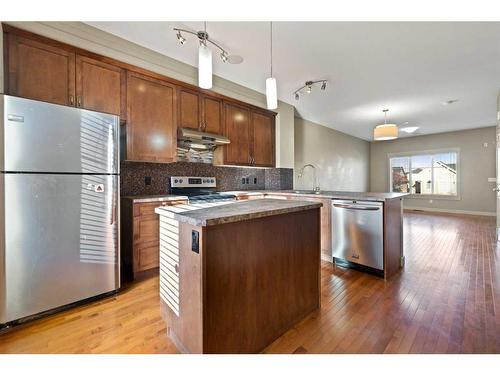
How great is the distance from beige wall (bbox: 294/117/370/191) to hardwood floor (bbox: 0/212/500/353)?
3.59 m

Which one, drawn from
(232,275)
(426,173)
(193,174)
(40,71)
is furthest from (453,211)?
(40,71)

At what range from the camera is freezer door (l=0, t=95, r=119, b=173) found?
167cm

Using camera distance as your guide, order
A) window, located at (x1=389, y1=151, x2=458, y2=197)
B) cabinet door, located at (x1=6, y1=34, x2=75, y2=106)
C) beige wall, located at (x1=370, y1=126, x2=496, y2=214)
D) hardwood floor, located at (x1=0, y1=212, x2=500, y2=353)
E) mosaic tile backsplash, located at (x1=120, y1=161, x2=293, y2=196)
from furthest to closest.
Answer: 1. window, located at (x1=389, y1=151, x2=458, y2=197)
2. beige wall, located at (x1=370, y1=126, x2=496, y2=214)
3. mosaic tile backsplash, located at (x1=120, y1=161, x2=293, y2=196)
4. cabinet door, located at (x1=6, y1=34, x2=75, y2=106)
5. hardwood floor, located at (x1=0, y1=212, x2=500, y2=353)

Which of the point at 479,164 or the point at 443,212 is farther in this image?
the point at 443,212

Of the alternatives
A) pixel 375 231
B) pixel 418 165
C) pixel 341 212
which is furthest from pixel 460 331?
pixel 418 165

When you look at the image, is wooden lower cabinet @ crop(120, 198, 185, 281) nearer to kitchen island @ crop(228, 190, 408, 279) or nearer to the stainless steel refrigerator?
the stainless steel refrigerator

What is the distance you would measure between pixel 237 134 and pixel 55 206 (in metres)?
2.71

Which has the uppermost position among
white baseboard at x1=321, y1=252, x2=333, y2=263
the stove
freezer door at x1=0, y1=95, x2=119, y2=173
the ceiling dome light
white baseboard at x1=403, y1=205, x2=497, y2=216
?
the ceiling dome light

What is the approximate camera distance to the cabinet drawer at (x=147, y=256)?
2561mm

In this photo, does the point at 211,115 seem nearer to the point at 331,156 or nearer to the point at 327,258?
the point at 327,258

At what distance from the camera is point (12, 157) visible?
167cm

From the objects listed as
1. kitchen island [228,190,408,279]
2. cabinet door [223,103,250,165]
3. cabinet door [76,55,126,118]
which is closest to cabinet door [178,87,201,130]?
cabinet door [223,103,250,165]
